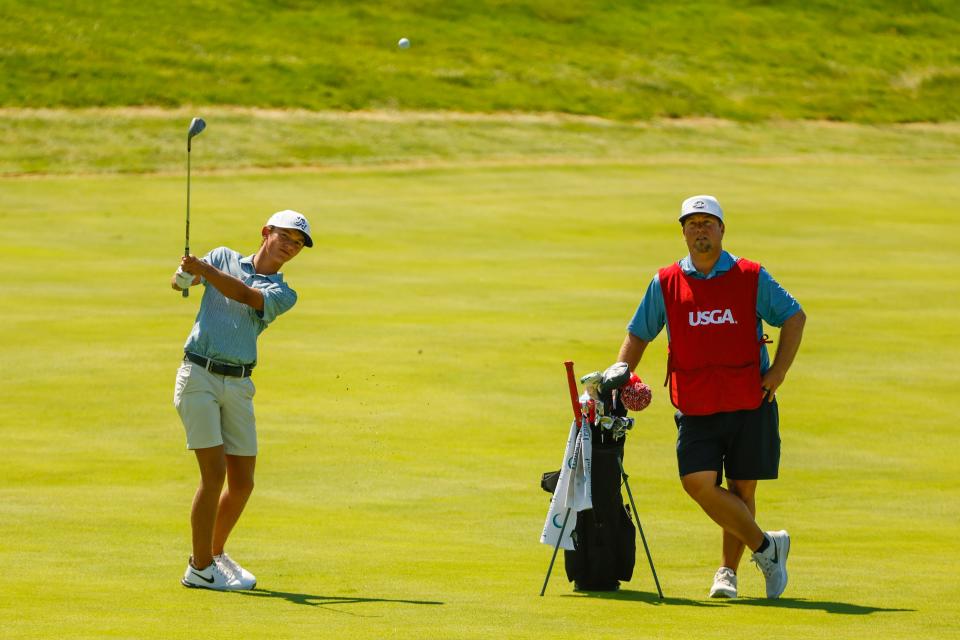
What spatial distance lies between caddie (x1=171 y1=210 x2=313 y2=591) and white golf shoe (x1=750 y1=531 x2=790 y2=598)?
8.69 feet

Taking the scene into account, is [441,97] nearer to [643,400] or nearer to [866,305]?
[866,305]

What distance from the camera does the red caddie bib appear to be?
29.3 ft

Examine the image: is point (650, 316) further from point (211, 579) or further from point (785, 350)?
point (211, 579)

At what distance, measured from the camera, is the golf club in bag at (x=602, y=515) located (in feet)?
29.9

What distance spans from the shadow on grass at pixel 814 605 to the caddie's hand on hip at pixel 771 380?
1.05 m

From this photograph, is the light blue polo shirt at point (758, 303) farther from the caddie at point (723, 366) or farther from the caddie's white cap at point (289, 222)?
the caddie's white cap at point (289, 222)

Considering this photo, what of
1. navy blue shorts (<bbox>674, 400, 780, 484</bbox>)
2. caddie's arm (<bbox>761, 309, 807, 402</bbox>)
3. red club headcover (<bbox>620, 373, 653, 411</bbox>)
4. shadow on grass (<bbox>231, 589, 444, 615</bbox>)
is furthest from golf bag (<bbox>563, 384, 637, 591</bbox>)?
shadow on grass (<bbox>231, 589, 444, 615</bbox>)

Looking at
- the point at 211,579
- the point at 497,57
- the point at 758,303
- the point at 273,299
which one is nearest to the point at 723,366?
the point at 758,303

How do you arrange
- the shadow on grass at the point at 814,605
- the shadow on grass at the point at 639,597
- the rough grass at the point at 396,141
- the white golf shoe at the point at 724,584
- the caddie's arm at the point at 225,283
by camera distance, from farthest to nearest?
the rough grass at the point at 396,141, the white golf shoe at the point at 724,584, the shadow on grass at the point at 639,597, the caddie's arm at the point at 225,283, the shadow on grass at the point at 814,605

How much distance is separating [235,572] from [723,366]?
2.75m

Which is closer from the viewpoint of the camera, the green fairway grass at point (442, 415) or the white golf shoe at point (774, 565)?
the green fairway grass at point (442, 415)

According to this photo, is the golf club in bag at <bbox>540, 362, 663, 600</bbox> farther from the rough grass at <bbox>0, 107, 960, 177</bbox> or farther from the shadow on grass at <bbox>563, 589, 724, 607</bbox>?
the rough grass at <bbox>0, 107, 960, 177</bbox>

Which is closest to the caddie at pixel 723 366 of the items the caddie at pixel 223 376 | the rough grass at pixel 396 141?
the caddie at pixel 223 376

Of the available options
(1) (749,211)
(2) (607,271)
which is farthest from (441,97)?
(2) (607,271)
